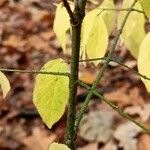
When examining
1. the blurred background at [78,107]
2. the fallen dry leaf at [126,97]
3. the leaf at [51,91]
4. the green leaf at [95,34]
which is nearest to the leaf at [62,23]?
the green leaf at [95,34]

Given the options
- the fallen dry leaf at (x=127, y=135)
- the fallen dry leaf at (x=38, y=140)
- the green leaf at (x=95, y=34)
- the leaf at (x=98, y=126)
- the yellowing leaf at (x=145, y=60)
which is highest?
the yellowing leaf at (x=145, y=60)

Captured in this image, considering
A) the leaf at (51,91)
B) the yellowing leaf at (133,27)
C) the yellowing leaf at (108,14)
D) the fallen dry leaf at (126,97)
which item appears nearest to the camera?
the leaf at (51,91)

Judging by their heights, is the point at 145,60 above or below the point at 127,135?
above

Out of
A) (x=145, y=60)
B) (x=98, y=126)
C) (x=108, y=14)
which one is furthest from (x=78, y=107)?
(x=145, y=60)

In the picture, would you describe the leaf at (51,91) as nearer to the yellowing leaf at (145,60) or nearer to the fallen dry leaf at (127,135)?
the yellowing leaf at (145,60)

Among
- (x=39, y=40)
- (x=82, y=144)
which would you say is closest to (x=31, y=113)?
(x=82, y=144)

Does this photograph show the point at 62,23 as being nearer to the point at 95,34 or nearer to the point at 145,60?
the point at 95,34

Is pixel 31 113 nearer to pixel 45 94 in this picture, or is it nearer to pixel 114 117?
pixel 114 117
